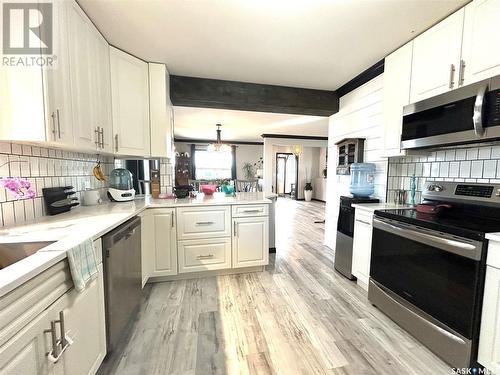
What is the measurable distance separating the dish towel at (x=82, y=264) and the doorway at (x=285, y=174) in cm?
957

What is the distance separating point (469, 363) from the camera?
1.30 meters

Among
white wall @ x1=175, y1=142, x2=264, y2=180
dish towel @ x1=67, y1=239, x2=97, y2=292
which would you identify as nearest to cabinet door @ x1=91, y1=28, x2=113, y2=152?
dish towel @ x1=67, y1=239, x2=97, y2=292

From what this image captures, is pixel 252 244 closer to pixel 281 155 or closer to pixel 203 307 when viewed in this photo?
pixel 203 307

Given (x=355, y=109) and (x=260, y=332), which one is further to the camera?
(x=355, y=109)

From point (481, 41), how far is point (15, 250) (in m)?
2.96

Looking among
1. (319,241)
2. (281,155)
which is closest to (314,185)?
(281,155)

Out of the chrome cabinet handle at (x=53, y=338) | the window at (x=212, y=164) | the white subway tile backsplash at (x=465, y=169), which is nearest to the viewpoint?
the chrome cabinet handle at (x=53, y=338)

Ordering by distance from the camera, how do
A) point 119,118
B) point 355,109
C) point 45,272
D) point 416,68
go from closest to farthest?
point 45,272
point 416,68
point 119,118
point 355,109

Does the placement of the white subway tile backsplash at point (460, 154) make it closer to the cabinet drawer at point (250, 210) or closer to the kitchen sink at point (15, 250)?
the cabinet drawer at point (250, 210)

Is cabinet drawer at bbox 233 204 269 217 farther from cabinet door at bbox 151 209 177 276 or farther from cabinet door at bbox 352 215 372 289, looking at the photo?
cabinet door at bbox 352 215 372 289

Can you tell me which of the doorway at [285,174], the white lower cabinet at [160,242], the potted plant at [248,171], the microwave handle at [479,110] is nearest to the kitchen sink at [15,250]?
the white lower cabinet at [160,242]

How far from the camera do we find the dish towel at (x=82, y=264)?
3.30ft

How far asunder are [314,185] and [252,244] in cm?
784

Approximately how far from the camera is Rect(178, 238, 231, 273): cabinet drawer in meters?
2.48
